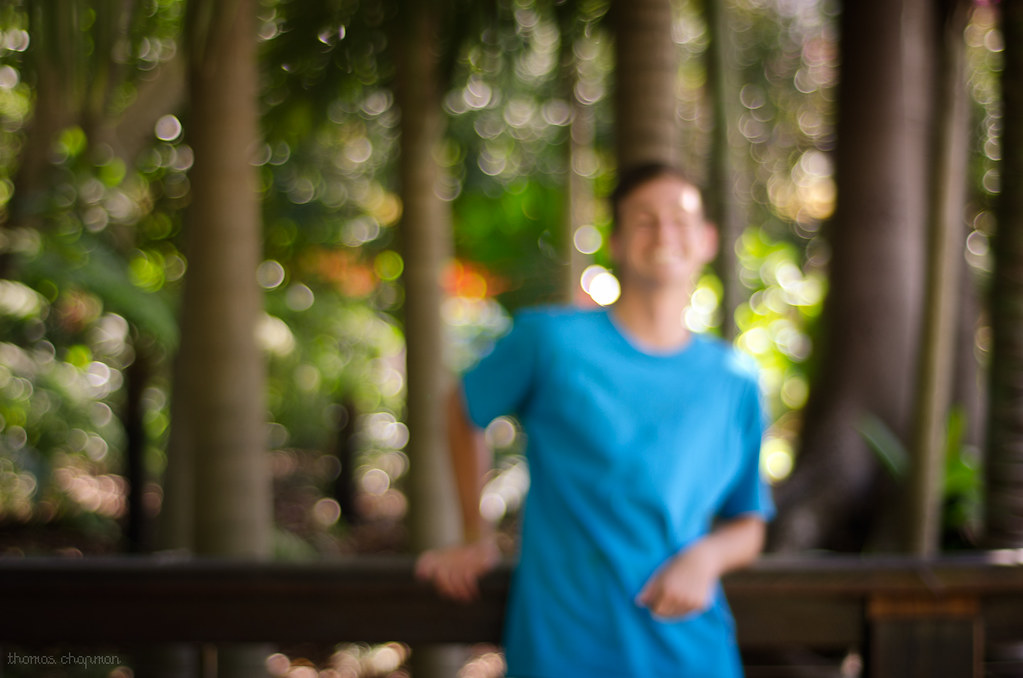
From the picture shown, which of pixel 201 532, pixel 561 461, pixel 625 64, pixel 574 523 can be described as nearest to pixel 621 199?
pixel 561 461

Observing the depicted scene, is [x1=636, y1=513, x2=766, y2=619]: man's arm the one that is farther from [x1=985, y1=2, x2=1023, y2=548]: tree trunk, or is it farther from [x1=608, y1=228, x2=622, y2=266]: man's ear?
[x1=985, y1=2, x2=1023, y2=548]: tree trunk

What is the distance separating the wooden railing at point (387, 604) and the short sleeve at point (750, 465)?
131 mm

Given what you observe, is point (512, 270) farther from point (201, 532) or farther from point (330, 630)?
point (330, 630)

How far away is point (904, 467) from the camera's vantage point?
124 inches

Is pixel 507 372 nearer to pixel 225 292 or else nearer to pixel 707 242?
pixel 707 242

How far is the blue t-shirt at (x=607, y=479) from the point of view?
1457mm

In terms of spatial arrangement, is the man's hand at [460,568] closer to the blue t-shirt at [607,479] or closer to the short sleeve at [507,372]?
the blue t-shirt at [607,479]

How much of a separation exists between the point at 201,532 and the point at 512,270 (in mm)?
3755

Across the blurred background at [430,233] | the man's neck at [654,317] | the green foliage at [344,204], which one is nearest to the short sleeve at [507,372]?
the man's neck at [654,317]

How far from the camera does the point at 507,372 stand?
1560mm

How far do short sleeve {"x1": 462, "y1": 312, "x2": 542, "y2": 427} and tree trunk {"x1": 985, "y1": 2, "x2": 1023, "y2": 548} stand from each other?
1414mm

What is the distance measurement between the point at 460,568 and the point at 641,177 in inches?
33.0

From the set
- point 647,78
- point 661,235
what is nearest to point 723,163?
point 647,78

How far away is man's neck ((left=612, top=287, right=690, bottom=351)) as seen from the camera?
156 cm
